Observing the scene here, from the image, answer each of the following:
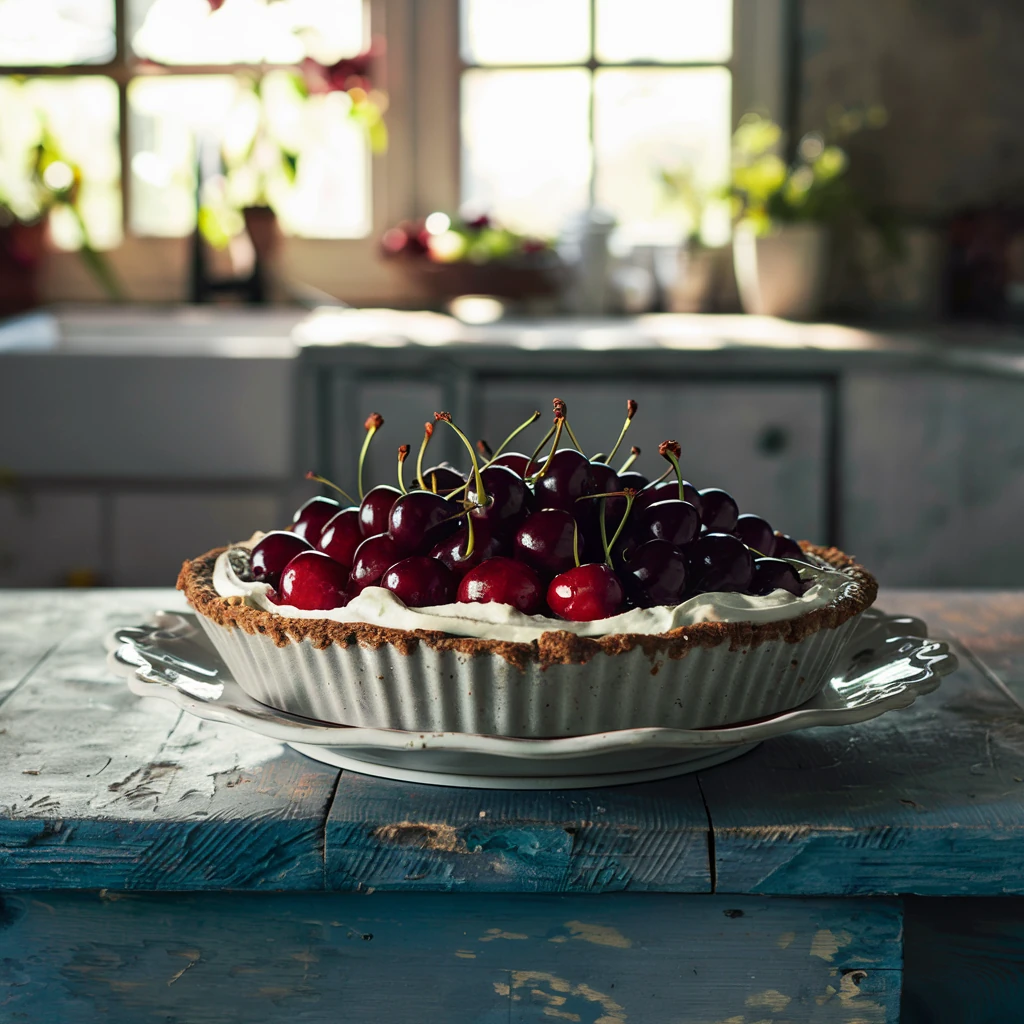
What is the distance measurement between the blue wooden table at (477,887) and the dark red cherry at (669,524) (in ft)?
0.39

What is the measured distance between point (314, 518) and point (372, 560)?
0.09 meters

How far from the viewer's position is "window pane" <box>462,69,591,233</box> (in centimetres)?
271

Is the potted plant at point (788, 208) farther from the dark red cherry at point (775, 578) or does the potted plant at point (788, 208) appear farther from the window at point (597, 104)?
the dark red cherry at point (775, 578)

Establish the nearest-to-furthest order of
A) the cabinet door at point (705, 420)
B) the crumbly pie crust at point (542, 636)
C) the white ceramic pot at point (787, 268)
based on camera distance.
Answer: the crumbly pie crust at point (542, 636), the cabinet door at point (705, 420), the white ceramic pot at point (787, 268)

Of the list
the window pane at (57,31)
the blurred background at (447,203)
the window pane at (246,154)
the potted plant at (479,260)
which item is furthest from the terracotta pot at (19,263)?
the potted plant at (479,260)

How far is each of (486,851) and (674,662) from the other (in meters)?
0.12

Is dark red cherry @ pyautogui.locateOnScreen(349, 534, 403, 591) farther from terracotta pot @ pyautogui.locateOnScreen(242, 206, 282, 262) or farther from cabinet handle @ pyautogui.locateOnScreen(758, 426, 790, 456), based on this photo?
terracotta pot @ pyautogui.locateOnScreen(242, 206, 282, 262)

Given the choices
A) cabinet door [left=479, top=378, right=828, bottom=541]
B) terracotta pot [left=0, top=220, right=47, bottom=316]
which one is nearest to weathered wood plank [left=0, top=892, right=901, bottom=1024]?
cabinet door [left=479, top=378, right=828, bottom=541]

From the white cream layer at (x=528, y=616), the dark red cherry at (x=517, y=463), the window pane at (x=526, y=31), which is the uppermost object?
the window pane at (x=526, y=31)

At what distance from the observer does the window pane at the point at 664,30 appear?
267 cm

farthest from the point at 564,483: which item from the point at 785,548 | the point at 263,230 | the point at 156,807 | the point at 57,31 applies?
the point at 57,31

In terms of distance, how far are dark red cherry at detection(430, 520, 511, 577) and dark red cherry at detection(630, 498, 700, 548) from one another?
0.22 ft

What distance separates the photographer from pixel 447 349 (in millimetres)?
2076

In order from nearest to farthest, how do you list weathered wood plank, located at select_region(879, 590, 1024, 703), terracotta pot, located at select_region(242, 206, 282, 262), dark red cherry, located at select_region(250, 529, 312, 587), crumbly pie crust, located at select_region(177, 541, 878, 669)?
crumbly pie crust, located at select_region(177, 541, 878, 669) → dark red cherry, located at select_region(250, 529, 312, 587) → weathered wood plank, located at select_region(879, 590, 1024, 703) → terracotta pot, located at select_region(242, 206, 282, 262)
